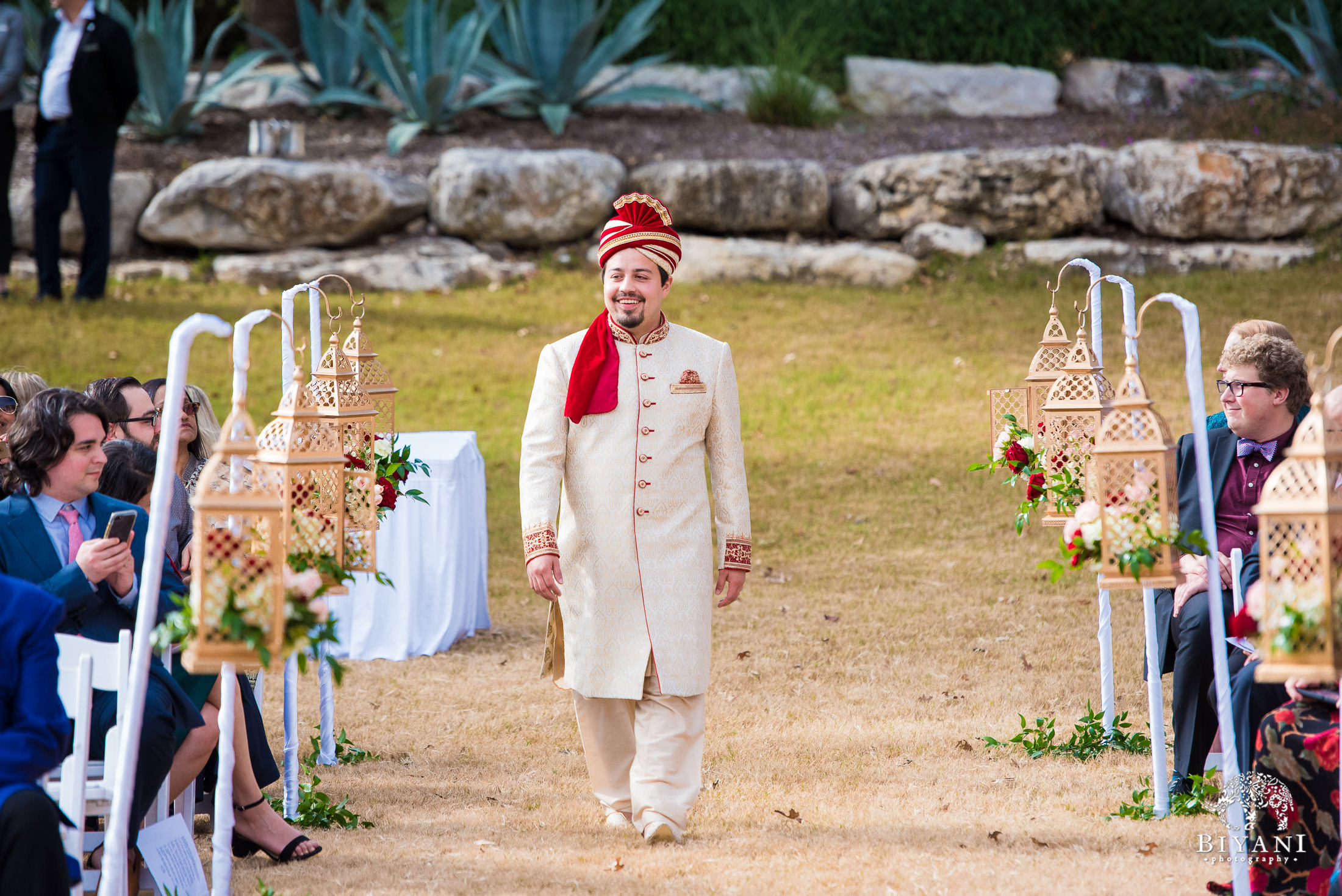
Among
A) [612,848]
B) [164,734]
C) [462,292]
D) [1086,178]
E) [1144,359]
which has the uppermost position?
[1086,178]

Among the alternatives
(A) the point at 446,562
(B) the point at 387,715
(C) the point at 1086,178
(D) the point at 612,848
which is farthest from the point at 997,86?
(D) the point at 612,848

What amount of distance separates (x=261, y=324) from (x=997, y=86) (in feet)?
29.8

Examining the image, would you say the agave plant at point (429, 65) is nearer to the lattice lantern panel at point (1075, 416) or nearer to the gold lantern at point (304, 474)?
the lattice lantern panel at point (1075, 416)

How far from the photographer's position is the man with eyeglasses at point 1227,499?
408 cm

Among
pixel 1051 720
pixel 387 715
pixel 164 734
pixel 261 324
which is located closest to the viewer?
pixel 164 734

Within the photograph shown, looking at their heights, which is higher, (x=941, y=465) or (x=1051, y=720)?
(x=941, y=465)

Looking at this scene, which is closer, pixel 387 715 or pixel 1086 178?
pixel 387 715

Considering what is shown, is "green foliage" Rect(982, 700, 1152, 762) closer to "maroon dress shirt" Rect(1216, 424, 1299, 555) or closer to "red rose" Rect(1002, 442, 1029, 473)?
"maroon dress shirt" Rect(1216, 424, 1299, 555)

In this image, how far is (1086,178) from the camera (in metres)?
12.8

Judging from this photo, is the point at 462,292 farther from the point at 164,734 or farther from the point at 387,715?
the point at 164,734

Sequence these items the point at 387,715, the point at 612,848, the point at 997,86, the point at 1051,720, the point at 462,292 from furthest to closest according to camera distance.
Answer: the point at 997,86, the point at 462,292, the point at 387,715, the point at 1051,720, the point at 612,848

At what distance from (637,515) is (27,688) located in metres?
1.82

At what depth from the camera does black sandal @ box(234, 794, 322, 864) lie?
3.79m

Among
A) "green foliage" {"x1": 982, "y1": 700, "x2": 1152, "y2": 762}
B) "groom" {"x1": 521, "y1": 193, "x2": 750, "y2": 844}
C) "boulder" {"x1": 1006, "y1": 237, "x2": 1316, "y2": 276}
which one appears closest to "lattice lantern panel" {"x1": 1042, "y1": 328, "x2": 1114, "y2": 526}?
"green foliage" {"x1": 982, "y1": 700, "x2": 1152, "y2": 762}
